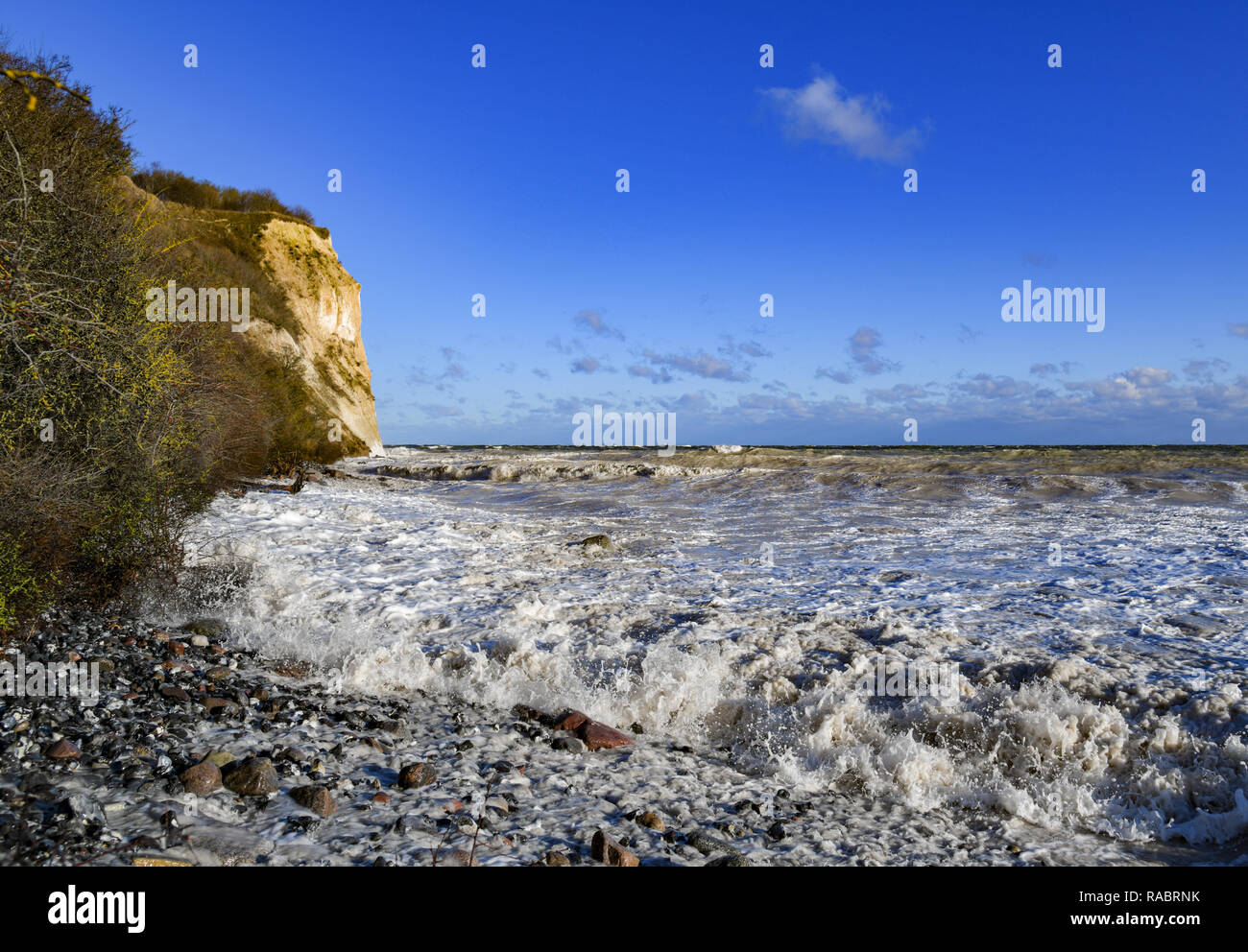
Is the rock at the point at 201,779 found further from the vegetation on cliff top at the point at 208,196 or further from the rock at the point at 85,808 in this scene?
the vegetation on cliff top at the point at 208,196

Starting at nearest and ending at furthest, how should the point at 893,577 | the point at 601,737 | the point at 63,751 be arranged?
the point at 63,751 → the point at 601,737 → the point at 893,577

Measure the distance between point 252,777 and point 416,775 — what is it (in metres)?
0.83

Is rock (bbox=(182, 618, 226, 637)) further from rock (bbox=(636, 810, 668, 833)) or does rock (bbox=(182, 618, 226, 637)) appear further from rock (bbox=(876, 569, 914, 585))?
rock (bbox=(876, 569, 914, 585))

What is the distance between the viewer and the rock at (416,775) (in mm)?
3770

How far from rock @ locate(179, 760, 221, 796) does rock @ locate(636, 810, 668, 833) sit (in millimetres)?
2185

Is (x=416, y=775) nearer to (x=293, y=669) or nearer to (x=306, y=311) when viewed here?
(x=293, y=669)

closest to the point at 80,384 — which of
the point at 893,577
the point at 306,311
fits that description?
the point at 893,577

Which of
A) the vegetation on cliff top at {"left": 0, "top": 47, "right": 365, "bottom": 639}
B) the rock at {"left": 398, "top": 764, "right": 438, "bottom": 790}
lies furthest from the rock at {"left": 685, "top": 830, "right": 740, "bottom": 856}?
the vegetation on cliff top at {"left": 0, "top": 47, "right": 365, "bottom": 639}

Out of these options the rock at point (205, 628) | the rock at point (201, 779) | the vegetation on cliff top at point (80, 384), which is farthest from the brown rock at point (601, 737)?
the vegetation on cliff top at point (80, 384)

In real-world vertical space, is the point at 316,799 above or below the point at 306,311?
below

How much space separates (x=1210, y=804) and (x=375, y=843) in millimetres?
4631

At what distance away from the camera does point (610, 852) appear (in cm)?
316

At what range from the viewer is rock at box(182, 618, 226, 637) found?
6.29 m
